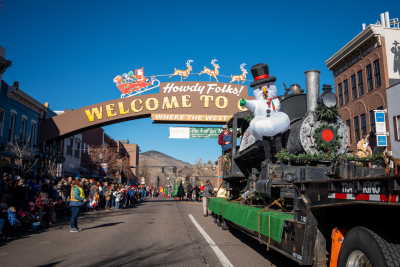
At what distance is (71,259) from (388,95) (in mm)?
21037

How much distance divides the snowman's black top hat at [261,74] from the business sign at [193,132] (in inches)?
704

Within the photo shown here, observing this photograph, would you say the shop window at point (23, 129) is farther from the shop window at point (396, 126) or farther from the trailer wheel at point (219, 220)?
the shop window at point (396, 126)

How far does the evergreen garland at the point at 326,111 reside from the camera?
762cm

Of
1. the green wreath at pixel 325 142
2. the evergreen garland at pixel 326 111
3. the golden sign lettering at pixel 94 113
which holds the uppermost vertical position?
the golden sign lettering at pixel 94 113

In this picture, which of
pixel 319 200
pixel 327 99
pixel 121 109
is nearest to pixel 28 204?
pixel 327 99

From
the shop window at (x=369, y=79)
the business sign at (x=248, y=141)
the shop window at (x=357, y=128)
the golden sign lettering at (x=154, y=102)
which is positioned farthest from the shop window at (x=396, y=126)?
the golden sign lettering at (x=154, y=102)

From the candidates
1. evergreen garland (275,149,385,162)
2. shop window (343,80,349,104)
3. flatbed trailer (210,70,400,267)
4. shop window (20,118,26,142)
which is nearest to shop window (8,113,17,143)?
shop window (20,118,26,142)

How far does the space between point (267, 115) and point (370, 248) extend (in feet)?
15.1

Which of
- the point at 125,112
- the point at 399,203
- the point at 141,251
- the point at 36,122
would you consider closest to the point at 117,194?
the point at 125,112

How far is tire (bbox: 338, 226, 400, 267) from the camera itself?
3.04 m

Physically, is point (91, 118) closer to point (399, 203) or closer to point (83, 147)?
point (83, 147)

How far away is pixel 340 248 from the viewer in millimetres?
3971

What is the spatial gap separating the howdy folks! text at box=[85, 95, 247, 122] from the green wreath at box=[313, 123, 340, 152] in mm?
18340

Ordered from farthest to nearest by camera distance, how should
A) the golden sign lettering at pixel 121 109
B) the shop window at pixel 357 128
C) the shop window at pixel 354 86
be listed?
the golden sign lettering at pixel 121 109
the shop window at pixel 354 86
the shop window at pixel 357 128
